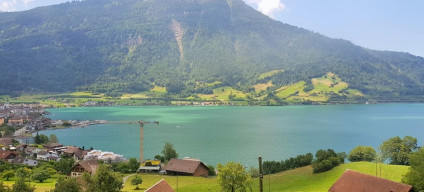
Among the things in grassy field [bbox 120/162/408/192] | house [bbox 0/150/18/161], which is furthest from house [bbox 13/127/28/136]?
grassy field [bbox 120/162/408/192]

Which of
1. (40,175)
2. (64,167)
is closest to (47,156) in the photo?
(64,167)

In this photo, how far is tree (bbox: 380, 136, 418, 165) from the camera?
158ft

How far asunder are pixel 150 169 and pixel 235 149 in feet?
83.8

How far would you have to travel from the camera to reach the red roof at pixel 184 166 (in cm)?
4969

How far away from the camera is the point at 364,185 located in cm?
2444

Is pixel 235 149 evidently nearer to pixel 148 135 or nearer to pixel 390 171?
pixel 148 135

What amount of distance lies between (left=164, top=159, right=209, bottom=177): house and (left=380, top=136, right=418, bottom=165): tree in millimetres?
24808

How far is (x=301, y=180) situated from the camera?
4100 cm

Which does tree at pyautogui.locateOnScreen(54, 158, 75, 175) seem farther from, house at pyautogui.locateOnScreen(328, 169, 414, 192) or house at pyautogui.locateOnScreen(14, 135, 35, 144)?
house at pyautogui.locateOnScreen(328, 169, 414, 192)

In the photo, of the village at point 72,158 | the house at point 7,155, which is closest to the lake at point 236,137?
the village at point 72,158

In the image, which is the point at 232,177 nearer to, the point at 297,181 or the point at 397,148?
the point at 297,181

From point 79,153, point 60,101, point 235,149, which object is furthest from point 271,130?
point 60,101

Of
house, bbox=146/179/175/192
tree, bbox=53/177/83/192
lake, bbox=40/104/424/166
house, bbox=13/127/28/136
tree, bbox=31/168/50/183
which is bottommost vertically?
lake, bbox=40/104/424/166

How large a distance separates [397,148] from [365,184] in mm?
28834
